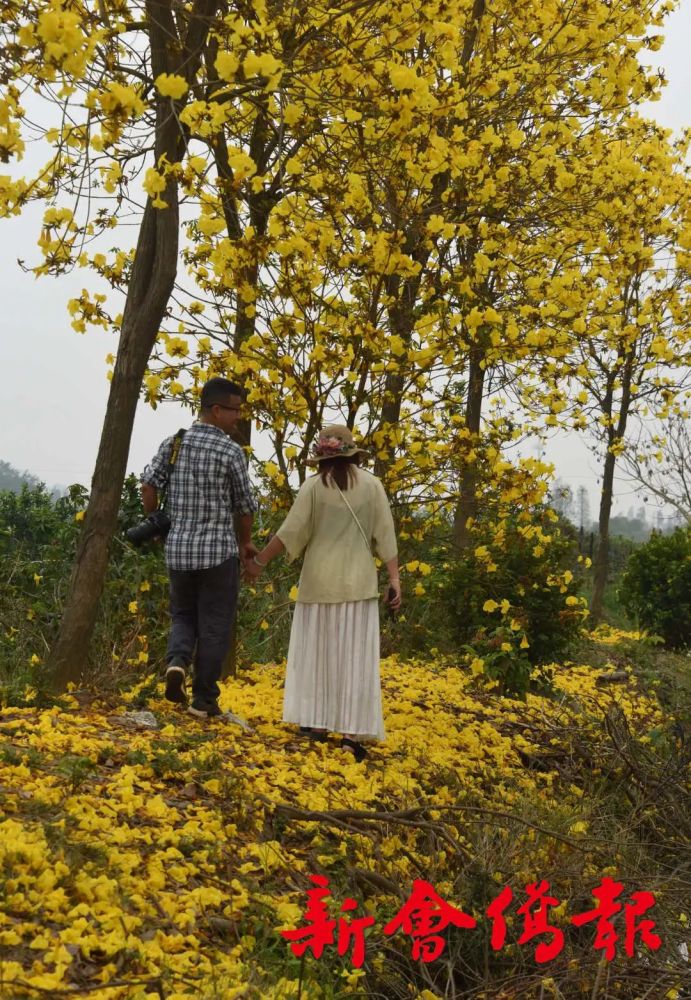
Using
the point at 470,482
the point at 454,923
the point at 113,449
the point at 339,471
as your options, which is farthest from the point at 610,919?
the point at 470,482

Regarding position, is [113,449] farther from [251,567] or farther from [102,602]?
[102,602]

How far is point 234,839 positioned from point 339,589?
2.04m

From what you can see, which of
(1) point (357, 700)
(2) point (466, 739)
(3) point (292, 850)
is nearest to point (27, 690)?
(1) point (357, 700)

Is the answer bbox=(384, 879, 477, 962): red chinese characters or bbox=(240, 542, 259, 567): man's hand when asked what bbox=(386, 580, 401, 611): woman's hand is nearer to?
bbox=(240, 542, 259, 567): man's hand

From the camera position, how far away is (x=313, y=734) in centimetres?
615

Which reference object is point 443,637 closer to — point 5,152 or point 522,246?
point 522,246

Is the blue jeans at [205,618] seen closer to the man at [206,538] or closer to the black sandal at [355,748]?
the man at [206,538]

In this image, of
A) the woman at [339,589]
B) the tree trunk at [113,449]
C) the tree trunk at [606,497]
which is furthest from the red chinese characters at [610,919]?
the tree trunk at [606,497]

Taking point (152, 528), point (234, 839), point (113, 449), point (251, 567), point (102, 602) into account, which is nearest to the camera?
point (234, 839)

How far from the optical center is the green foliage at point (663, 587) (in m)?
13.5

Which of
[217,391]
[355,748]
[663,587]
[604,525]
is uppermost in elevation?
[604,525]

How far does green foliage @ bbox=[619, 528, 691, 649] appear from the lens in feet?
44.3

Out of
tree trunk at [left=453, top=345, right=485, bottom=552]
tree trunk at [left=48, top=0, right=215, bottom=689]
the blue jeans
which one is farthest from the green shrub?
tree trunk at [left=48, top=0, right=215, bottom=689]

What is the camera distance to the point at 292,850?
13.6 ft
